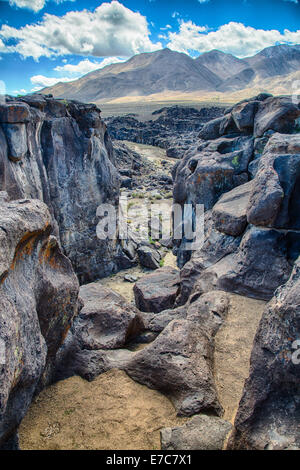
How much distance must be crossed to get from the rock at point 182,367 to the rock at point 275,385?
1.24 meters

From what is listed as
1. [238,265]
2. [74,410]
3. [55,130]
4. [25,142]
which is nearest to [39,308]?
[74,410]

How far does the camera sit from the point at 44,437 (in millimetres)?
4203

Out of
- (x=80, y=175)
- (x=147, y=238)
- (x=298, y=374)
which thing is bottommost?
(x=147, y=238)

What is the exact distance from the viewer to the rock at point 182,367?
4793mm

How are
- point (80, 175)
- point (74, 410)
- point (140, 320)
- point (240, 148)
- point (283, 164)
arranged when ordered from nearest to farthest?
point (74, 410) → point (283, 164) → point (140, 320) → point (240, 148) → point (80, 175)

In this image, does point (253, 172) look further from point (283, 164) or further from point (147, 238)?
point (147, 238)

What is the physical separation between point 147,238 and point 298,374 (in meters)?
A: 17.1

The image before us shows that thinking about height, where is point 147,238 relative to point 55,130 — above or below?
below

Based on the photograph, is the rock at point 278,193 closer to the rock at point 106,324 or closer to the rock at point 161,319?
the rock at point 161,319

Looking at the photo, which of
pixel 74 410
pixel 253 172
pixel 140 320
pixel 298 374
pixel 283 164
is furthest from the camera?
pixel 253 172

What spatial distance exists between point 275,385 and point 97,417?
8.35ft

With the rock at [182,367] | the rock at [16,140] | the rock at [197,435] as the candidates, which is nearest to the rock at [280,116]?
the rock at [182,367]

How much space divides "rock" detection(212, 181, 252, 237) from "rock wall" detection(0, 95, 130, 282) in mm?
6950

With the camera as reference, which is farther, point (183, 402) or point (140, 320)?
point (140, 320)
